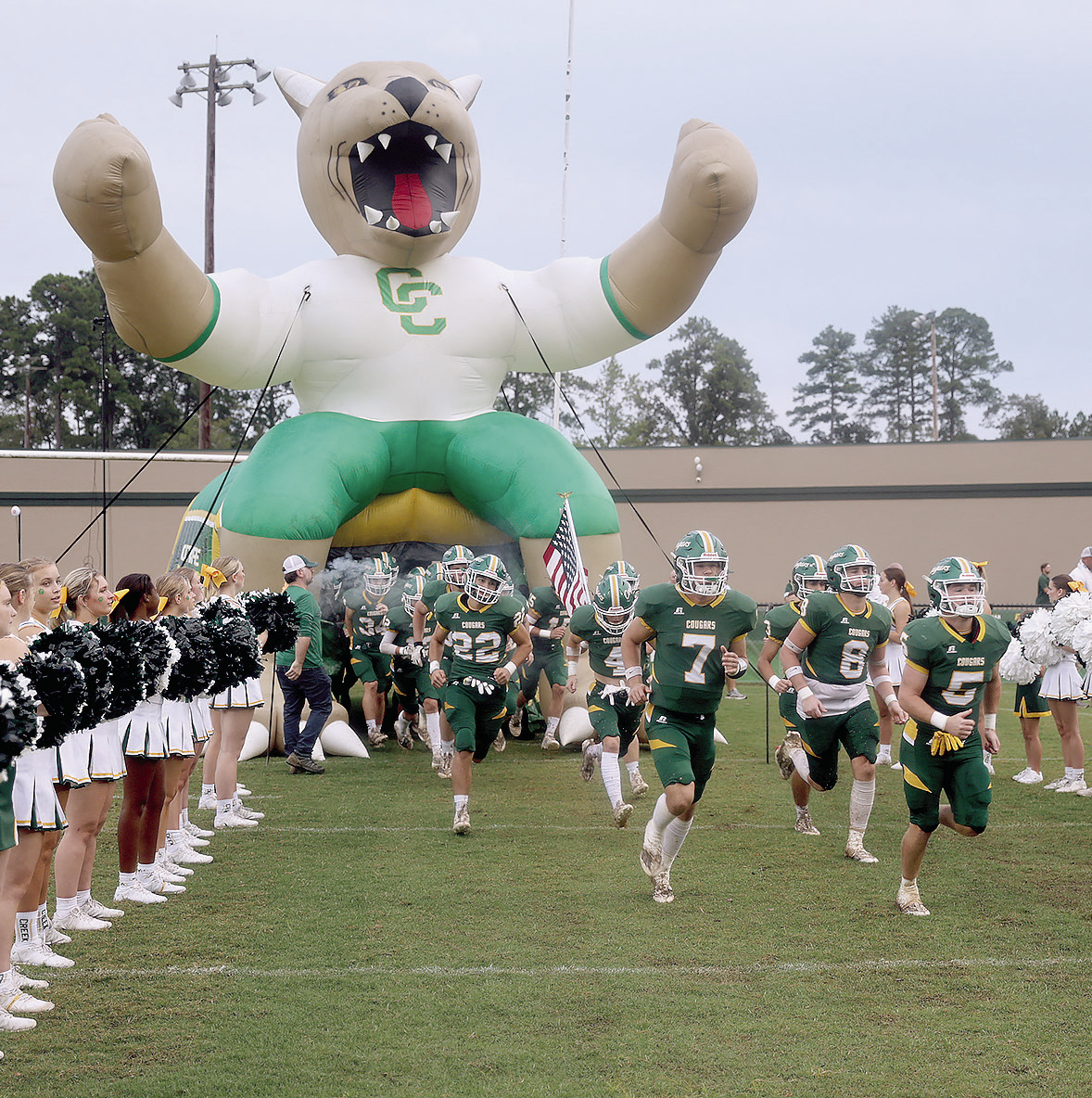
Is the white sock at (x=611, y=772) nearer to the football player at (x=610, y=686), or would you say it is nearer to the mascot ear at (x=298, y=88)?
the football player at (x=610, y=686)

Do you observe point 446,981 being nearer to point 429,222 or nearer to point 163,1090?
point 163,1090

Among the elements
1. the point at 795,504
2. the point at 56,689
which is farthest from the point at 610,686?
the point at 795,504

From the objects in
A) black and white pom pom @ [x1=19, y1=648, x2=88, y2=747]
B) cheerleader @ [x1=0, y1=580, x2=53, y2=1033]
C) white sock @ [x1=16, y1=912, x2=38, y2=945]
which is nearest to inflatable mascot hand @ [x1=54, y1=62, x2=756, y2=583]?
white sock @ [x1=16, y1=912, x2=38, y2=945]

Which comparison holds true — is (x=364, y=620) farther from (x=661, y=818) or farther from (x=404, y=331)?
(x=661, y=818)

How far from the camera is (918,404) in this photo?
60.5 meters

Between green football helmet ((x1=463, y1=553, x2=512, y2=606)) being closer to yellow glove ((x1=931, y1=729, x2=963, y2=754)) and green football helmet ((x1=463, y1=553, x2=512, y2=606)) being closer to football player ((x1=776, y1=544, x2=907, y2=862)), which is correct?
football player ((x1=776, y1=544, x2=907, y2=862))

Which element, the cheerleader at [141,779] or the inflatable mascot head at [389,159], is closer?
the cheerleader at [141,779]

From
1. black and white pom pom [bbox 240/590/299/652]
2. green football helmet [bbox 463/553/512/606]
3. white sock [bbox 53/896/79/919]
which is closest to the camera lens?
white sock [bbox 53/896/79/919]

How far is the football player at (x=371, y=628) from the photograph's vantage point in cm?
1180

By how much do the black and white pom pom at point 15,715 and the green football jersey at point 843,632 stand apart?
4.79m

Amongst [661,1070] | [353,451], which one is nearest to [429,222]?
[353,451]

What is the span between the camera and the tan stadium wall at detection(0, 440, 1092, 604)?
28031 millimetres

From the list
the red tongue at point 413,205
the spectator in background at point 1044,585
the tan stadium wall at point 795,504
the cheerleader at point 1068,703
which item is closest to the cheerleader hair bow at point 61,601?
the red tongue at point 413,205

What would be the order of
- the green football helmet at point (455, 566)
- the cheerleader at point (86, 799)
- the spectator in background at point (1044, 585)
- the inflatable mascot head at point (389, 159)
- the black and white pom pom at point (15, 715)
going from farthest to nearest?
the spectator in background at point (1044, 585)
the inflatable mascot head at point (389, 159)
the green football helmet at point (455, 566)
the cheerleader at point (86, 799)
the black and white pom pom at point (15, 715)
